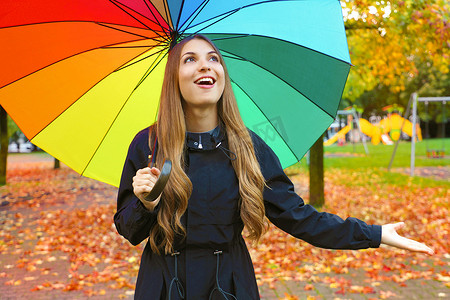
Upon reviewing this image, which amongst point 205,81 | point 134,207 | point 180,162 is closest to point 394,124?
point 205,81

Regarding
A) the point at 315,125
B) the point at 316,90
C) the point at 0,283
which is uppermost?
the point at 316,90

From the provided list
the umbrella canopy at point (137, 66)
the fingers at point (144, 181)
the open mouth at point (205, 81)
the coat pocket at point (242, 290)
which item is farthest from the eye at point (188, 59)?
the coat pocket at point (242, 290)

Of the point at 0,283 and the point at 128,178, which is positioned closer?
the point at 128,178

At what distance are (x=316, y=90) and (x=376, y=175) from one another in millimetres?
13083

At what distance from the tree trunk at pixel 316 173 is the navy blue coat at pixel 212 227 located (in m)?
7.02

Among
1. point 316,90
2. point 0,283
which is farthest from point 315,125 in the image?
point 0,283

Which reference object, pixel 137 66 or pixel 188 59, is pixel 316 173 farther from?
pixel 188 59

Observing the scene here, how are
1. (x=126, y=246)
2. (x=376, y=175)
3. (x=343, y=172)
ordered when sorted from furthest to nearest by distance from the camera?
(x=343, y=172) → (x=376, y=175) → (x=126, y=246)

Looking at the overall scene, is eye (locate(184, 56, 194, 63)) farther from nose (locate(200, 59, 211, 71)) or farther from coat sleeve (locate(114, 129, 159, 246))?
coat sleeve (locate(114, 129, 159, 246))

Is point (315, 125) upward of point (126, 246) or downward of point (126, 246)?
upward

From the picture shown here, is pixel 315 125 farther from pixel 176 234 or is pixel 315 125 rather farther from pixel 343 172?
pixel 343 172

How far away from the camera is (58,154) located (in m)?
2.57

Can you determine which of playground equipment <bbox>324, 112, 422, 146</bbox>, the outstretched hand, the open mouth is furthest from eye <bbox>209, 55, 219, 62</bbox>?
playground equipment <bbox>324, 112, 422, 146</bbox>

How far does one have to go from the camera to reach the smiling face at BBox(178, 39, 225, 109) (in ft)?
6.77
